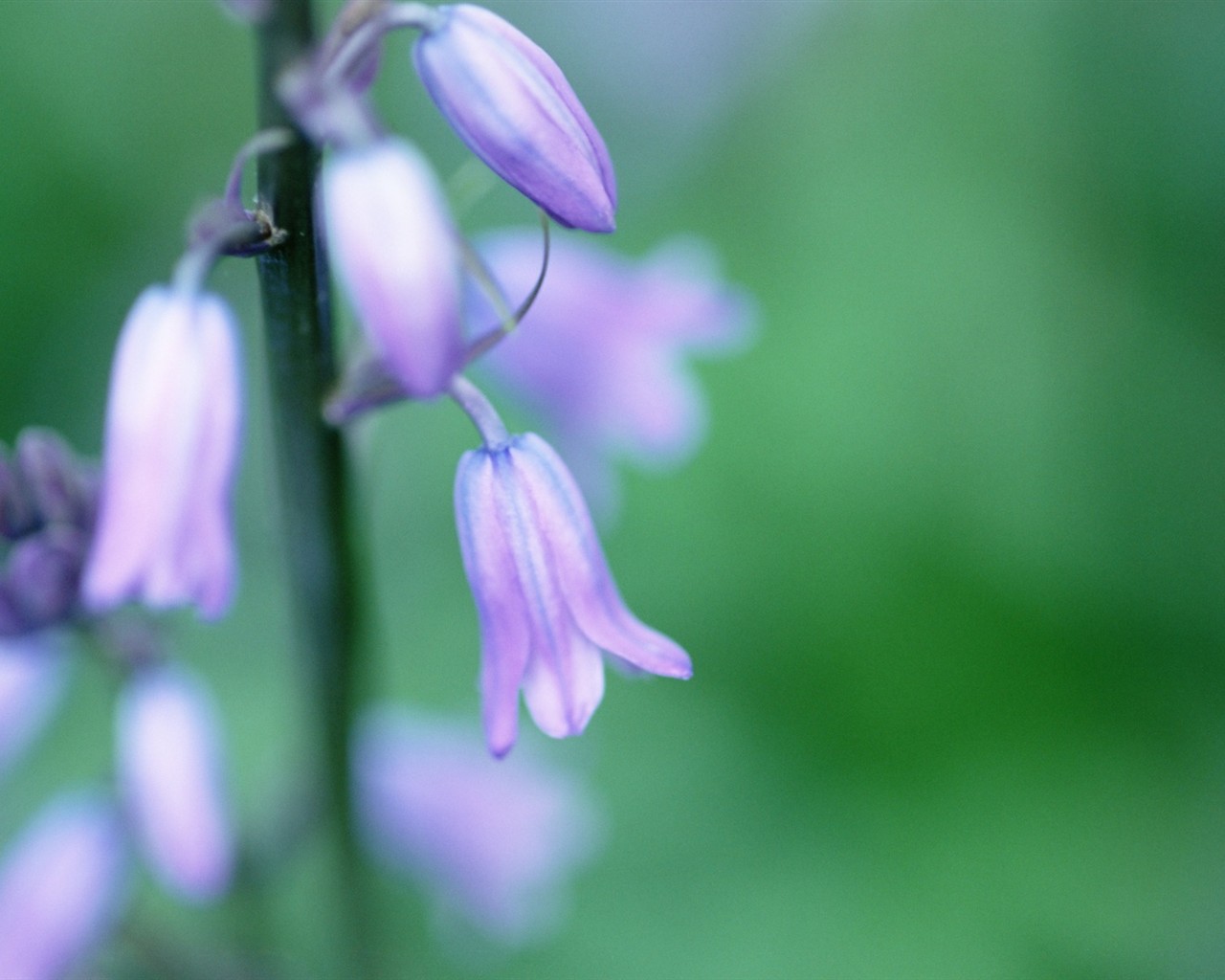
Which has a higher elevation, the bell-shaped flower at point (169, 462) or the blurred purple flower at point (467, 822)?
the bell-shaped flower at point (169, 462)

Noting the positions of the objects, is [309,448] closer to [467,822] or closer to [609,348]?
[609,348]

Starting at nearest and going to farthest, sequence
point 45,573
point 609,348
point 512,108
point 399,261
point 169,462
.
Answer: point 399,261, point 512,108, point 169,462, point 45,573, point 609,348

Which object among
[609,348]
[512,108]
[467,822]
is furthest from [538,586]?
[467,822]

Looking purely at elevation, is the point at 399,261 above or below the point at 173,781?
above

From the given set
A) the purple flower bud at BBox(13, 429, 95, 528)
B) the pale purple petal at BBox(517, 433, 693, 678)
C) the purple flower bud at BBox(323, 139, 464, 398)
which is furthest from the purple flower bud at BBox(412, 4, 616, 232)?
the purple flower bud at BBox(13, 429, 95, 528)

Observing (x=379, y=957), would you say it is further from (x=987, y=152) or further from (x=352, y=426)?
(x=987, y=152)

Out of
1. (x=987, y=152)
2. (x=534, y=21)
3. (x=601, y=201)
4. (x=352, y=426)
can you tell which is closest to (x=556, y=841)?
(x=352, y=426)

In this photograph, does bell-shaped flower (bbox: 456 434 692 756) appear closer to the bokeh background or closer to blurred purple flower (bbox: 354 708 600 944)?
blurred purple flower (bbox: 354 708 600 944)

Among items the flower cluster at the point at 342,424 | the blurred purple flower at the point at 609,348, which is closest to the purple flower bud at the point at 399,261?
the flower cluster at the point at 342,424

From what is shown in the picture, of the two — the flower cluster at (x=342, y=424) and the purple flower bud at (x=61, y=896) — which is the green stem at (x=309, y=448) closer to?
the flower cluster at (x=342, y=424)
